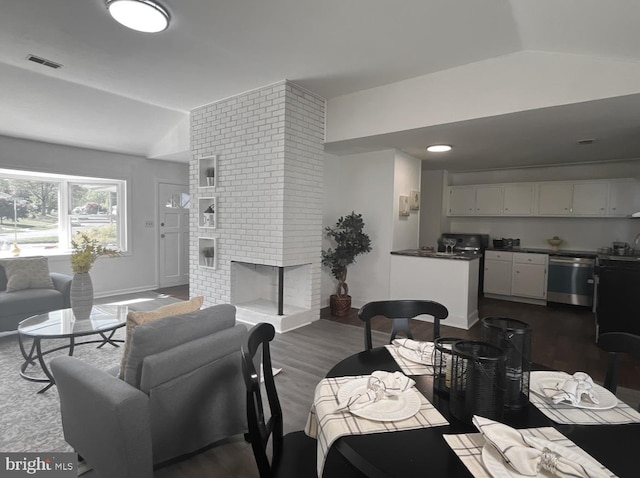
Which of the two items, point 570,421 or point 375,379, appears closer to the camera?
point 570,421

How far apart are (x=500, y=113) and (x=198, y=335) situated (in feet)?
10.5

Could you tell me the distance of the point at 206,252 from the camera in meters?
5.02

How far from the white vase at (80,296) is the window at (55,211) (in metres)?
2.99

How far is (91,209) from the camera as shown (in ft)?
19.5

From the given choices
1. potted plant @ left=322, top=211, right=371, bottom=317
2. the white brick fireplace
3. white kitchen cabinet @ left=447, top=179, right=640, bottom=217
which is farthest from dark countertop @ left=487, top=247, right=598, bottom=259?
the white brick fireplace

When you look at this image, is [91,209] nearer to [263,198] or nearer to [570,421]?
[263,198]

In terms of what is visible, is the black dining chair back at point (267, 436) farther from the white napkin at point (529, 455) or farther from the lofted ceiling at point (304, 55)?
the lofted ceiling at point (304, 55)

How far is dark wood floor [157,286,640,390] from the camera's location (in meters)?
3.28

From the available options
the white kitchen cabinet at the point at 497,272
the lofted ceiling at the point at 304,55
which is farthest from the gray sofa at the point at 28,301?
the white kitchen cabinet at the point at 497,272

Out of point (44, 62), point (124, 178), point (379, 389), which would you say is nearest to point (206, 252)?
point (124, 178)

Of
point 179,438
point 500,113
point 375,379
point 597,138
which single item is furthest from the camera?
point 597,138

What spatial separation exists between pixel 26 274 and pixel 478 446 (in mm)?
5108

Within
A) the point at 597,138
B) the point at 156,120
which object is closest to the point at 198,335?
the point at 156,120

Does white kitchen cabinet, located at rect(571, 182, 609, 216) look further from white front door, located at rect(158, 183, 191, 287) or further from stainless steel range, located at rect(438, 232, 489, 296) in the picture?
white front door, located at rect(158, 183, 191, 287)
